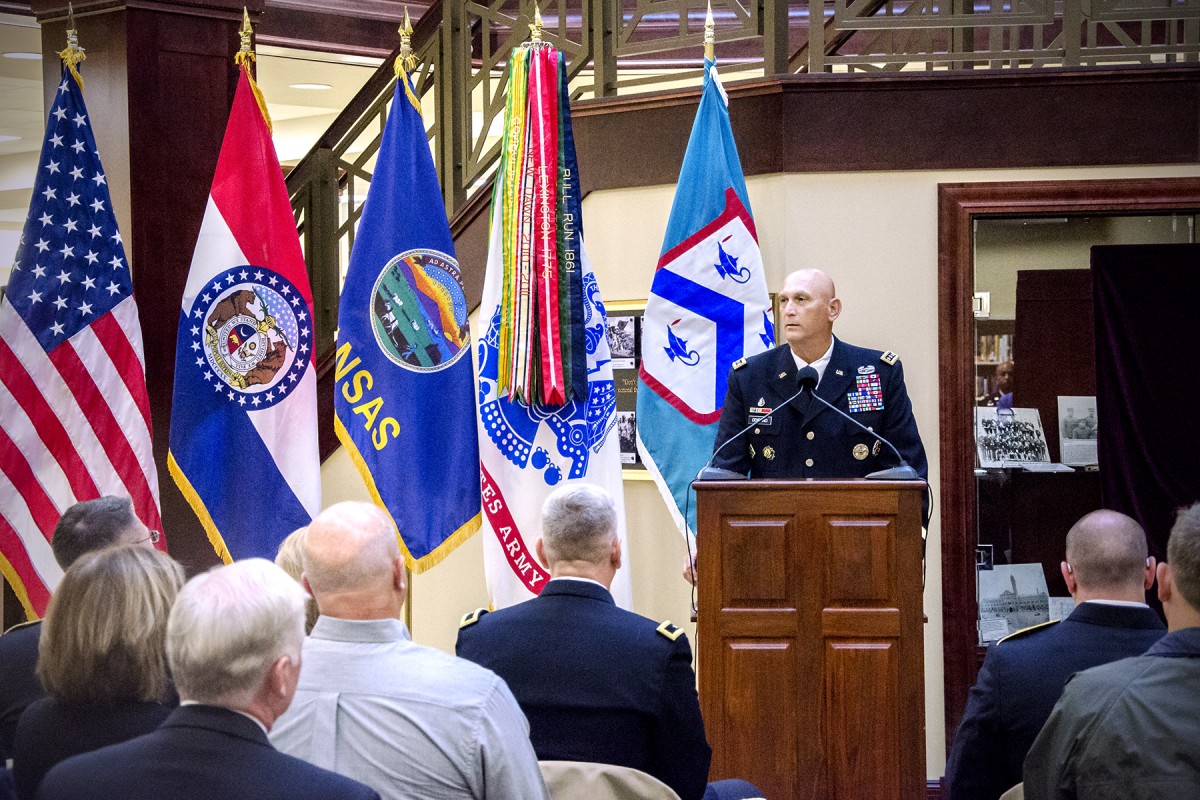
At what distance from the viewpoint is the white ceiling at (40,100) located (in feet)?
26.5

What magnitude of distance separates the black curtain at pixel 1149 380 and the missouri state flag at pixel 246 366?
2910 mm

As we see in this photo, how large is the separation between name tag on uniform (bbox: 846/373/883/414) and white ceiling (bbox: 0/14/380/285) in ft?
17.1

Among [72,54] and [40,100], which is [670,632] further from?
[40,100]

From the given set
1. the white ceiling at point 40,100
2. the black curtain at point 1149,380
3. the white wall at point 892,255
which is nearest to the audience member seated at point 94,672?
the white wall at point 892,255

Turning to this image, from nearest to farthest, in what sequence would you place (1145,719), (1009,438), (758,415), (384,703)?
1. (1145,719)
2. (384,703)
3. (758,415)
4. (1009,438)

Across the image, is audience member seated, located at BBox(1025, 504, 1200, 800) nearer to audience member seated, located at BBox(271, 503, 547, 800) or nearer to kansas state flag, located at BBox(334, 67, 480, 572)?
audience member seated, located at BBox(271, 503, 547, 800)

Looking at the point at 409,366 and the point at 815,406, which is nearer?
the point at 815,406

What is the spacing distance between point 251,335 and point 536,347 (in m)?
1.10

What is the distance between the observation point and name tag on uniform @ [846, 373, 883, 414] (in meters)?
4.06

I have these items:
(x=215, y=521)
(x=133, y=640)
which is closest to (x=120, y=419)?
(x=215, y=521)

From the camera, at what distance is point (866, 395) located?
13.4ft

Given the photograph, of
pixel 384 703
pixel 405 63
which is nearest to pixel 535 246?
pixel 405 63

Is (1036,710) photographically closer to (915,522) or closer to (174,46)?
(915,522)

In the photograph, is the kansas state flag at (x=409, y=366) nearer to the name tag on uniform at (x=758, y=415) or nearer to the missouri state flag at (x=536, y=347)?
the missouri state flag at (x=536, y=347)
